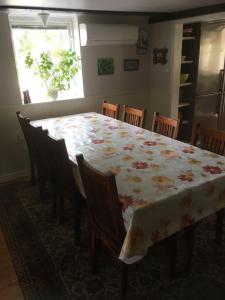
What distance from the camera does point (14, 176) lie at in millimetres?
3281

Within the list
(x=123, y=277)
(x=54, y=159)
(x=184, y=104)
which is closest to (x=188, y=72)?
(x=184, y=104)

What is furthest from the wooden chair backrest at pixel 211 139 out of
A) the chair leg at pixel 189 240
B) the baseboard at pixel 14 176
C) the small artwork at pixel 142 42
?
the baseboard at pixel 14 176

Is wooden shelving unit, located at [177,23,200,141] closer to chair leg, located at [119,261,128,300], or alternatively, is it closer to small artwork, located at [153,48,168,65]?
small artwork, located at [153,48,168,65]

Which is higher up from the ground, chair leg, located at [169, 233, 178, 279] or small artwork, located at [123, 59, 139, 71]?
small artwork, located at [123, 59, 139, 71]

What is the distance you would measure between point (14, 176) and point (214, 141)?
98.4 inches

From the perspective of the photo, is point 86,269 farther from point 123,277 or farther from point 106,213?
point 106,213

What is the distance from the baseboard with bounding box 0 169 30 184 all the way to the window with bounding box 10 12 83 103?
93 cm

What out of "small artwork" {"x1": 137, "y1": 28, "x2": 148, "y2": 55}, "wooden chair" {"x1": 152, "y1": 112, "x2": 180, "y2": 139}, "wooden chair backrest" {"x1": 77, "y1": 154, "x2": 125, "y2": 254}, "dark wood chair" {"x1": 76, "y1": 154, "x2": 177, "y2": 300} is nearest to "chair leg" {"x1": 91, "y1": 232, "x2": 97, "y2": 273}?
"dark wood chair" {"x1": 76, "y1": 154, "x2": 177, "y2": 300}

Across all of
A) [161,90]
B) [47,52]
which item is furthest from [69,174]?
[161,90]

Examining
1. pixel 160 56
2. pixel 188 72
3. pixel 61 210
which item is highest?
pixel 160 56

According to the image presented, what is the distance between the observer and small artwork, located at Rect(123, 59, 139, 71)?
3688 mm

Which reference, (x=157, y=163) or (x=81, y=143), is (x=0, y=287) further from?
(x=157, y=163)

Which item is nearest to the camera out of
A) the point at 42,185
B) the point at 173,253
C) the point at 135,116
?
the point at 173,253

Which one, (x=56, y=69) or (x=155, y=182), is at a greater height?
(x=56, y=69)
